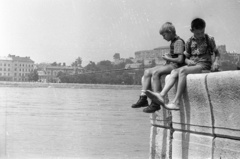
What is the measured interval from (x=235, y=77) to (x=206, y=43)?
159 centimetres

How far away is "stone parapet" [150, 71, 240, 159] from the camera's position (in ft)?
14.9

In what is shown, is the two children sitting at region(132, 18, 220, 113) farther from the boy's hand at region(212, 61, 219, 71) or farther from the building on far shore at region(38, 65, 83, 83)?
the building on far shore at region(38, 65, 83, 83)

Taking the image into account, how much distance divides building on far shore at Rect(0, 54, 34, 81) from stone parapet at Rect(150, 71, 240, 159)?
152 meters

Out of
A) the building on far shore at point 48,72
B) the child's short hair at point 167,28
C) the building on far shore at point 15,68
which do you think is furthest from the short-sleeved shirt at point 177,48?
the building on far shore at point 15,68

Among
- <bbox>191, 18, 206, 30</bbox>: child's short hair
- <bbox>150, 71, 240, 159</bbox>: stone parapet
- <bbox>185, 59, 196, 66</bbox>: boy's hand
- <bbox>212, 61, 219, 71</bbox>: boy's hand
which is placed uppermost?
<bbox>191, 18, 206, 30</bbox>: child's short hair

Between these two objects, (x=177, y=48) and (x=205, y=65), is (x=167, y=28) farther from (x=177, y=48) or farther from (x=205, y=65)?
(x=205, y=65)

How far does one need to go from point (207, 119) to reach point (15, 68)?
161 metres

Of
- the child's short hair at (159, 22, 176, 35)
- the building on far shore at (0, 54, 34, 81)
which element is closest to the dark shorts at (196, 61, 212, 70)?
the child's short hair at (159, 22, 176, 35)

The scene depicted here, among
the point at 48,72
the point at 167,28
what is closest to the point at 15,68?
the point at 48,72

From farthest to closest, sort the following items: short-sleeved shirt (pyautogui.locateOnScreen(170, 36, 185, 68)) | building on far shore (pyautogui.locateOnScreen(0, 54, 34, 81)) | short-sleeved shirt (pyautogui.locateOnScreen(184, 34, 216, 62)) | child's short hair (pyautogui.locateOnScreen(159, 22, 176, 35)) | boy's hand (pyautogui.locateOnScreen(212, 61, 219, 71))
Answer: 1. building on far shore (pyautogui.locateOnScreen(0, 54, 34, 81))
2. child's short hair (pyautogui.locateOnScreen(159, 22, 176, 35))
3. short-sleeved shirt (pyautogui.locateOnScreen(170, 36, 185, 68))
4. short-sleeved shirt (pyautogui.locateOnScreen(184, 34, 216, 62))
5. boy's hand (pyautogui.locateOnScreen(212, 61, 219, 71))

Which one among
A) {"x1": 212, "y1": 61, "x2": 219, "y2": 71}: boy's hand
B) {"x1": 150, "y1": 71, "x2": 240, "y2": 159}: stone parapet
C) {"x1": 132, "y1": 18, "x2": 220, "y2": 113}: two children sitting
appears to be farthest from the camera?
{"x1": 212, "y1": 61, "x2": 219, "y2": 71}: boy's hand

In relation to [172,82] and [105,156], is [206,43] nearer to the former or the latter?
[172,82]

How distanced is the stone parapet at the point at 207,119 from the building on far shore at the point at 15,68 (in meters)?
152

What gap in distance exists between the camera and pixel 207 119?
5.06 m
